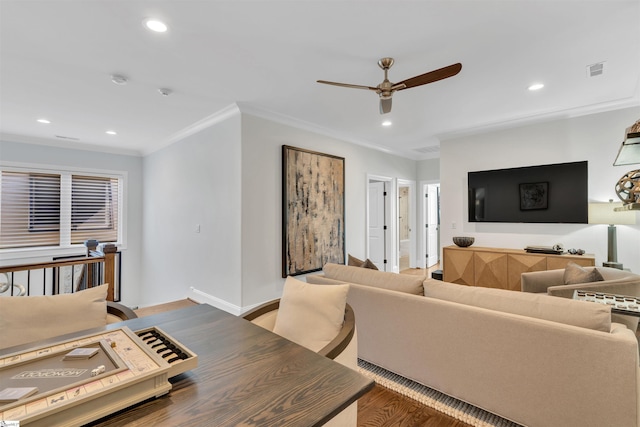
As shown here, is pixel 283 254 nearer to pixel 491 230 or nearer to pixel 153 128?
pixel 153 128

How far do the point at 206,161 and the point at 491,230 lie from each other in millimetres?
4304

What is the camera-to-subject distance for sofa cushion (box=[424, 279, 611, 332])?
4.99ft

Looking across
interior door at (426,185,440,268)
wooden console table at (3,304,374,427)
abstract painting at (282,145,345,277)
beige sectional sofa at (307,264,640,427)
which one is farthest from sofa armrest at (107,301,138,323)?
interior door at (426,185,440,268)

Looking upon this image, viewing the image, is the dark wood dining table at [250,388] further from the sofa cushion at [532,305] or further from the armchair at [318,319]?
the sofa cushion at [532,305]

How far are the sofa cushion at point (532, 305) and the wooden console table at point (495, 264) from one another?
235cm

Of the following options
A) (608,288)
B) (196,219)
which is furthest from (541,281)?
(196,219)

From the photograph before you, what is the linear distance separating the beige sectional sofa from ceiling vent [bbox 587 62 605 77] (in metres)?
2.32

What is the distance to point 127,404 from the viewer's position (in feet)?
2.52

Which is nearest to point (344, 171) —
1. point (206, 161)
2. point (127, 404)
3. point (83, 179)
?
point (206, 161)

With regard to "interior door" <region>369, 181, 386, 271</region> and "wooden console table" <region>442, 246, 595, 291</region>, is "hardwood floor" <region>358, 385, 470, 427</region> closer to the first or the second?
"wooden console table" <region>442, 246, 595, 291</region>

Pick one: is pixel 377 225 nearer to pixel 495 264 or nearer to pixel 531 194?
pixel 495 264

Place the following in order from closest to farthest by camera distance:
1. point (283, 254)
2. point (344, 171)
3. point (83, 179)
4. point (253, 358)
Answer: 1. point (253, 358)
2. point (283, 254)
3. point (344, 171)
4. point (83, 179)

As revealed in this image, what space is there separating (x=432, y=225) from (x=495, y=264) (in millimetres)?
3136

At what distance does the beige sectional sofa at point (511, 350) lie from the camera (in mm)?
1435
